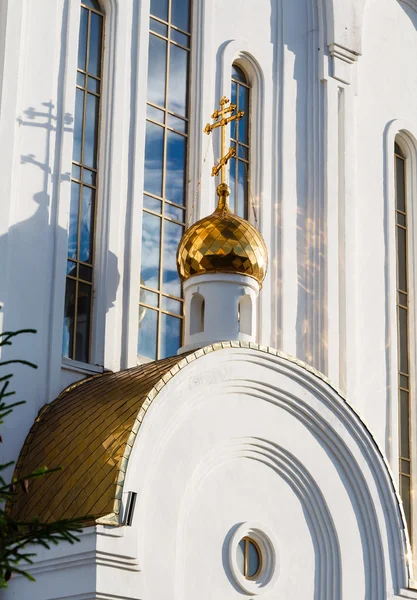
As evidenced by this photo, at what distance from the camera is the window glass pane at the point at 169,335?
37.4ft

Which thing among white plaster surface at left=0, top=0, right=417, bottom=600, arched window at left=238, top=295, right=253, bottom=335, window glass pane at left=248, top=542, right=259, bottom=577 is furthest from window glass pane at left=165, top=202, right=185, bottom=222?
window glass pane at left=248, top=542, right=259, bottom=577

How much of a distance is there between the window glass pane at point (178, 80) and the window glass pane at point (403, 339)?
9.47 ft

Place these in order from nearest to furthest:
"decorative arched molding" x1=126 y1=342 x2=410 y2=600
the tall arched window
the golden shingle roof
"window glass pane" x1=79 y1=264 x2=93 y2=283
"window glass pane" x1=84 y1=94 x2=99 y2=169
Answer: the golden shingle roof
"decorative arched molding" x1=126 y1=342 x2=410 y2=600
"window glass pane" x1=79 y1=264 x2=93 y2=283
"window glass pane" x1=84 y1=94 x2=99 y2=169
the tall arched window

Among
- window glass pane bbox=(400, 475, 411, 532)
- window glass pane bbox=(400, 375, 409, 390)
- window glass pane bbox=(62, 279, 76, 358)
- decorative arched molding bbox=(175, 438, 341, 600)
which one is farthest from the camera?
window glass pane bbox=(400, 375, 409, 390)

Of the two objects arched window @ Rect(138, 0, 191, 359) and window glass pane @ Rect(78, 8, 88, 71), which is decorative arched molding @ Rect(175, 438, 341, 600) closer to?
arched window @ Rect(138, 0, 191, 359)

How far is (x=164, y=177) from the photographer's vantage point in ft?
38.5

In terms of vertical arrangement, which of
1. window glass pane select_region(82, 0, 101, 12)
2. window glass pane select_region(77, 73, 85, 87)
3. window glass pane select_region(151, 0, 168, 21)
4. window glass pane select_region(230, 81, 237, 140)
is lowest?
window glass pane select_region(77, 73, 85, 87)

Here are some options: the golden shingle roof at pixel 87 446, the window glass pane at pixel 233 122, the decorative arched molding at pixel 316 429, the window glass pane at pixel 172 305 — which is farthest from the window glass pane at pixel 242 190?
the golden shingle roof at pixel 87 446

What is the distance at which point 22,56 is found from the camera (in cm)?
1062

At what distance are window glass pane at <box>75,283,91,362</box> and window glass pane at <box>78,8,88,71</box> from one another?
1690 mm

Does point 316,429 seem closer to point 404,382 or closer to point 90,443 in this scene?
point 90,443

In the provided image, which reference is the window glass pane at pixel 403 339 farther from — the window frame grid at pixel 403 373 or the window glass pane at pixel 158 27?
the window glass pane at pixel 158 27

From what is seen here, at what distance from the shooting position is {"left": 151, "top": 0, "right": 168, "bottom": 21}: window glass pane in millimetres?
12016

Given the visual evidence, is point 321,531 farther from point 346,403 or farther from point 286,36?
point 286,36
